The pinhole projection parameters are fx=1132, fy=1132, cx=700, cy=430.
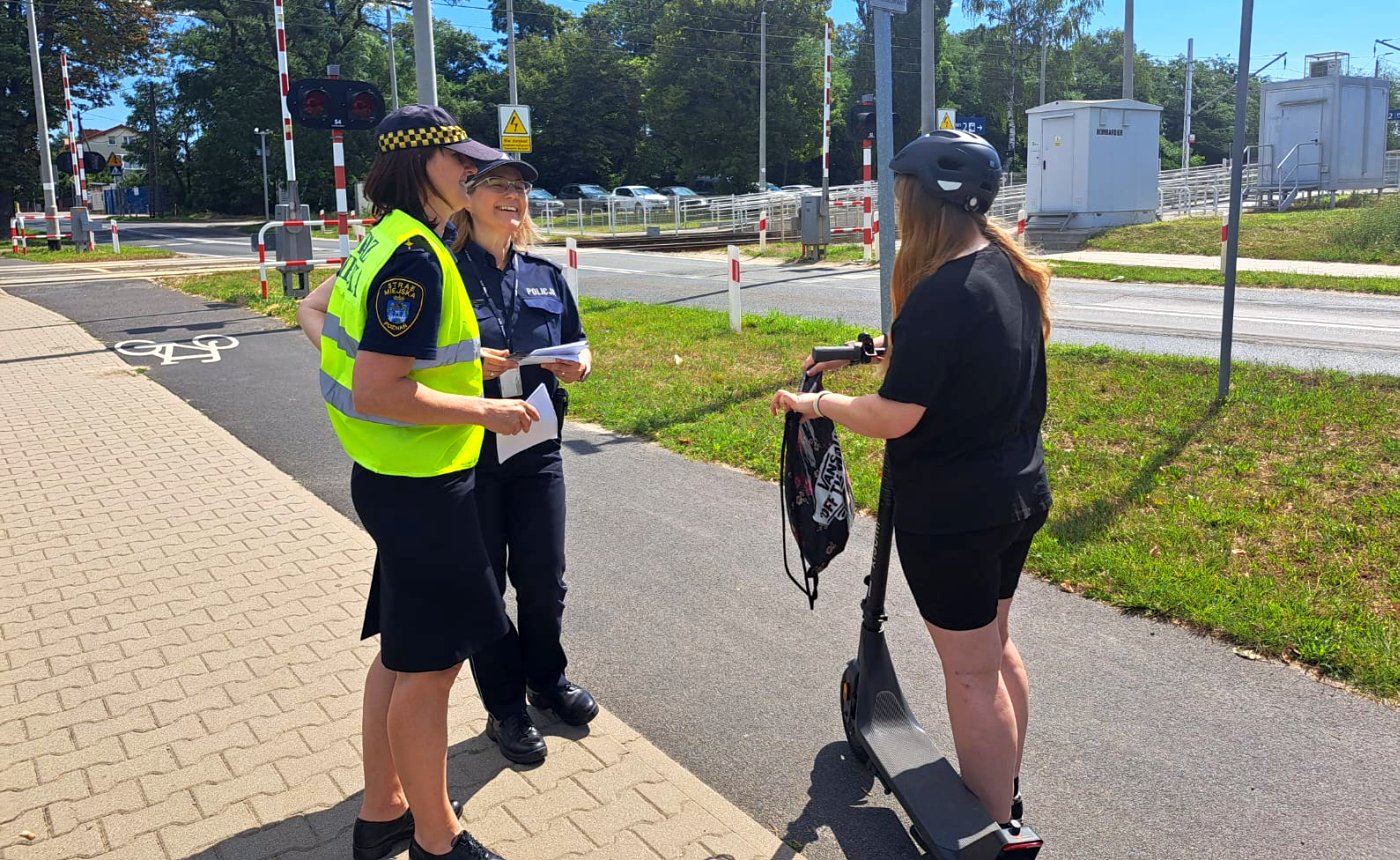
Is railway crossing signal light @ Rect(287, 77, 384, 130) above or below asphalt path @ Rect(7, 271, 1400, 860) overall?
above

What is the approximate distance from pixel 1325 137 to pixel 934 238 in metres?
33.1

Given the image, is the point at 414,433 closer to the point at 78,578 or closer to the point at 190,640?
the point at 190,640

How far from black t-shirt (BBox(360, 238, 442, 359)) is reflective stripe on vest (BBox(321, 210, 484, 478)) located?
0.7 inches

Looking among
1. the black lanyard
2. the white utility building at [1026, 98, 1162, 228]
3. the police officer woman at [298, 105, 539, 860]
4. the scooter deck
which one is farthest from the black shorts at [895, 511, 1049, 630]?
the white utility building at [1026, 98, 1162, 228]

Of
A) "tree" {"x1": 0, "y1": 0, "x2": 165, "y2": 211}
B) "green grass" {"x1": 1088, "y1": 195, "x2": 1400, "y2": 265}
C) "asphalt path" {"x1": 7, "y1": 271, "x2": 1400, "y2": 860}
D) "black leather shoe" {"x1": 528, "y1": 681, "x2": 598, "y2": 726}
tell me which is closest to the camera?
"asphalt path" {"x1": 7, "y1": 271, "x2": 1400, "y2": 860}

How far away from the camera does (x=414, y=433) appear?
8.61 feet

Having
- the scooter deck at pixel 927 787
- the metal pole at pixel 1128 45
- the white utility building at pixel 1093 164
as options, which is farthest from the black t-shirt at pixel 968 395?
the metal pole at pixel 1128 45

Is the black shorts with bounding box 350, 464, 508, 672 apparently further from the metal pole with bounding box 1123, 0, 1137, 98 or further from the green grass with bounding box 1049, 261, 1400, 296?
the metal pole with bounding box 1123, 0, 1137, 98

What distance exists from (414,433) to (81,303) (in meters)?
17.1

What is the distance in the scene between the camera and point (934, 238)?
267 centimetres

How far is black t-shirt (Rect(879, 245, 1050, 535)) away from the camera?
2.55 metres

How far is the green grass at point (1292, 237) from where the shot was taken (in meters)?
19.6

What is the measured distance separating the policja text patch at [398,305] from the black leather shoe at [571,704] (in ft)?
5.49

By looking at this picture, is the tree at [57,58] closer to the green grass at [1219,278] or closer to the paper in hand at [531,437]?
the green grass at [1219,278]
